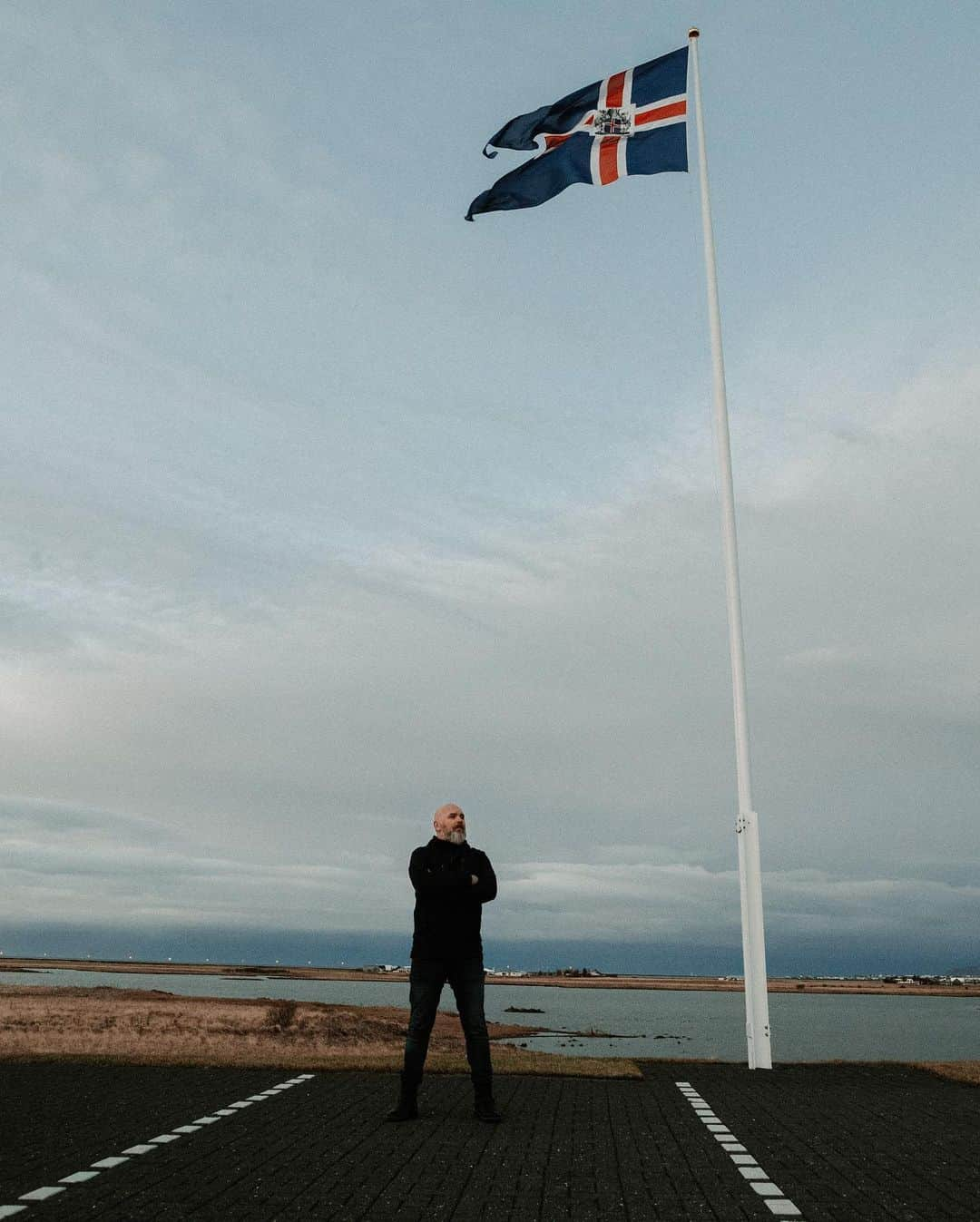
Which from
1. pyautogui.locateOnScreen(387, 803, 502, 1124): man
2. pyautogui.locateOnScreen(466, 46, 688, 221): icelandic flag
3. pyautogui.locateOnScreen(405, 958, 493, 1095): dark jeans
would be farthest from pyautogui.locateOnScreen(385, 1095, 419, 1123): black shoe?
pyautogui.locateOnScreen(466, 46, 688, 221): icelandic flag

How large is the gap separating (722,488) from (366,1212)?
13.2 metres

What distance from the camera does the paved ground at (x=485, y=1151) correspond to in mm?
7168

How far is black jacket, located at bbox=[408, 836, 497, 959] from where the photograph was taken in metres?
10.7

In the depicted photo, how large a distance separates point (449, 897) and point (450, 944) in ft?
1.49

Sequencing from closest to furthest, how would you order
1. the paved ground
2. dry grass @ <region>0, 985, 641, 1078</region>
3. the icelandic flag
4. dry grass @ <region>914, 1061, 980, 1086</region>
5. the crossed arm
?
the paved ground
the crossed arm
dry grass @ <region>914, 1061, 980, 1086</region>
dry grass @ <region>0, 985, 641, 1078</region>
the icelandic flag

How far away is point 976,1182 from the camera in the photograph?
8195mm

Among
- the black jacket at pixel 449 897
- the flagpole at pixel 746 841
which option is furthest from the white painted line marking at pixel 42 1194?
the flagpole at pixel 746 841

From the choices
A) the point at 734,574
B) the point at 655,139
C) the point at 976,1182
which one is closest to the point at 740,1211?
the point at 976,1182

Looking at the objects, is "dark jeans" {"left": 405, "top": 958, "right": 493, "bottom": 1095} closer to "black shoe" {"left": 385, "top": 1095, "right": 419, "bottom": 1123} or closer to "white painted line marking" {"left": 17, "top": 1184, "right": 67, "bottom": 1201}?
"black shoe" {"left": 385, "top": 1095, "right": 419, "bottom": 1123}

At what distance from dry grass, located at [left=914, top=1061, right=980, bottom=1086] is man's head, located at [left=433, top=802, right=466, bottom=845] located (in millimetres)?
9619

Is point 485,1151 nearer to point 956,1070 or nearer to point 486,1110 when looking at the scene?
point 486,1110

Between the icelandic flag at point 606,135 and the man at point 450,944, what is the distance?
1402 centimetres

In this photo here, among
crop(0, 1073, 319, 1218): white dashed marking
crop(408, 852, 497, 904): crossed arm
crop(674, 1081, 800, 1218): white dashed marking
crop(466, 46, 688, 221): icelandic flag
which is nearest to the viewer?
crop(0, 1073, 319, 1218): white dashed marking

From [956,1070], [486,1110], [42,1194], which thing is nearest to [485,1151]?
[486,1110]
